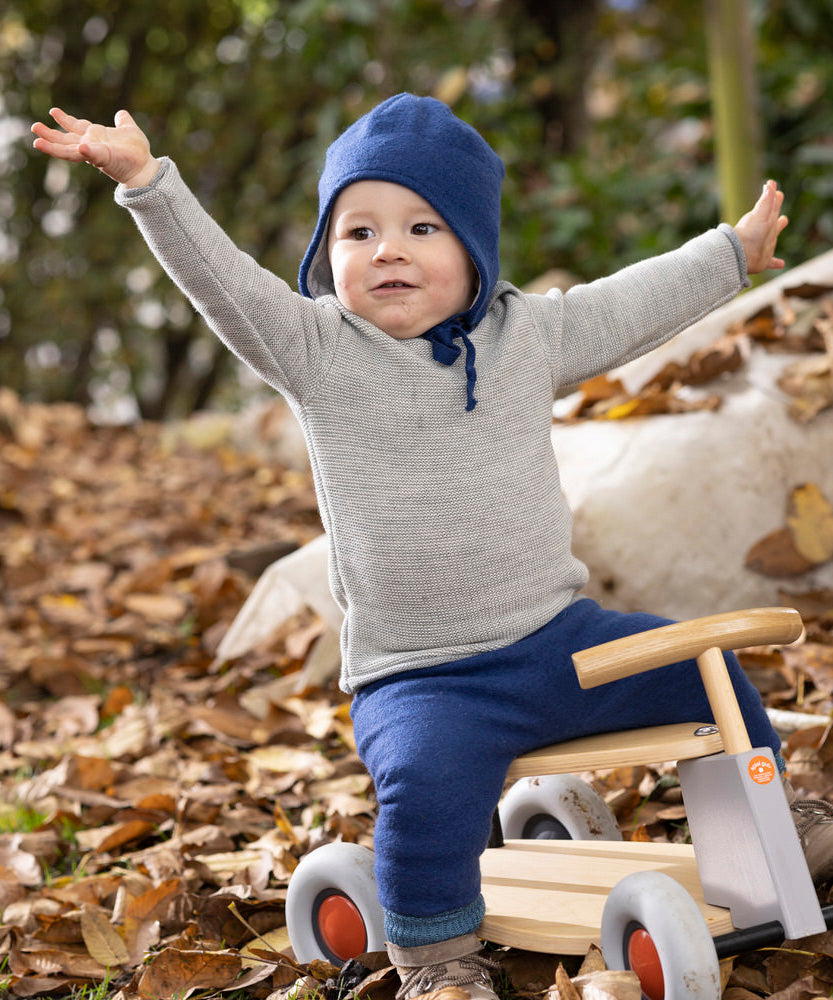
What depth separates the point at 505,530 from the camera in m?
1.73

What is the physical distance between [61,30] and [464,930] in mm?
8350

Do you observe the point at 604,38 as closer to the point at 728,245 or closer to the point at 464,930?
the point at 728,245

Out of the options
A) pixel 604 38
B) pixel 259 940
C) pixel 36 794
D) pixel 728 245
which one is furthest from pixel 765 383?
pixel 604 38

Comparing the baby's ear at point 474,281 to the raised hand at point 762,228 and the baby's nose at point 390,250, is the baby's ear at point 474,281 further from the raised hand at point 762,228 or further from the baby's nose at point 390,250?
the raised hand at point 762,228

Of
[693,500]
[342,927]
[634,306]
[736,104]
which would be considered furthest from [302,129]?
[342,927]

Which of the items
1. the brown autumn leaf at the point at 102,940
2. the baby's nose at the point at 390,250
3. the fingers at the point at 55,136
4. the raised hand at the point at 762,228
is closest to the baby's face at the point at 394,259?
the baby's nose at the point at 390,250

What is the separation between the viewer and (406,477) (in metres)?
Answer: 1.71

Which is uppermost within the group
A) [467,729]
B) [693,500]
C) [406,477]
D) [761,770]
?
[406,477]

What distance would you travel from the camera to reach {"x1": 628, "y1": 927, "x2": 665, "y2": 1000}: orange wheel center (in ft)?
4.73

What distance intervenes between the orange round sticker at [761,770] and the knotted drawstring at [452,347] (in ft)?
2.24

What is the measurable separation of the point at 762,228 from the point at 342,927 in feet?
4.58

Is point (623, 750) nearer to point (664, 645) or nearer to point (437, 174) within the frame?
point (664, 645)

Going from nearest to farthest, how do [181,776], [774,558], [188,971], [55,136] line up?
1. [55,136]
2. [188,971]
3. [181,776]
4. [774,558]

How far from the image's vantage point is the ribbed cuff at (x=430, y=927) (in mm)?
1531
